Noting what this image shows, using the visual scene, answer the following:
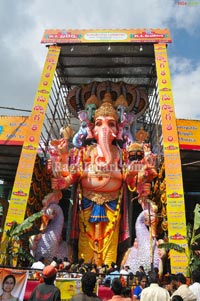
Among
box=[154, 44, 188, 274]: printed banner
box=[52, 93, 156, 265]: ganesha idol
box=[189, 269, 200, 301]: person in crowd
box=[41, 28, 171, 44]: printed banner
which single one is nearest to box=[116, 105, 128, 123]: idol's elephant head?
box=[52, 93, 156, 265]: ganesha idol

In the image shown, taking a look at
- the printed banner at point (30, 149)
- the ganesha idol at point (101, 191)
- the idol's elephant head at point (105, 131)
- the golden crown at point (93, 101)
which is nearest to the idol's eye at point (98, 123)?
the idol's elephant head at point (105, 131)

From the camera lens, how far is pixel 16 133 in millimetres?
14953

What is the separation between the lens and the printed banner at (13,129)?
48.7 ft

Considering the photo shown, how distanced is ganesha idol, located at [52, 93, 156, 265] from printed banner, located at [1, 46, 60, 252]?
3.96ft

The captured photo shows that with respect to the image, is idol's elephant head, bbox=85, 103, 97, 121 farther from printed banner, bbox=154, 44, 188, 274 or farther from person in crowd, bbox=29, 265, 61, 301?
person in crowd, bbox=29, 265, 61, 301

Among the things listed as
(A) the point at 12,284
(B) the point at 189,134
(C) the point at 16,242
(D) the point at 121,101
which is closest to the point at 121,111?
(D) the point at 121,101

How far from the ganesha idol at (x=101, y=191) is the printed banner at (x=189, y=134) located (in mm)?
3146

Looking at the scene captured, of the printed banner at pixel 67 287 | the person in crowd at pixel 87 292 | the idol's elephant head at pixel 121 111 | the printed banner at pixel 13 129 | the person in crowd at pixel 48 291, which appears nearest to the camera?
the person in crowd at pixel 87 292

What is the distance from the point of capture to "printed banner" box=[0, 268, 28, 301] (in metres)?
4.53

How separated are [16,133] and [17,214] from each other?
5.19m

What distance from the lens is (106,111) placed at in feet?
43.1

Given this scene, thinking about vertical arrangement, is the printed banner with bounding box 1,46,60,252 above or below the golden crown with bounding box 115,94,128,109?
below

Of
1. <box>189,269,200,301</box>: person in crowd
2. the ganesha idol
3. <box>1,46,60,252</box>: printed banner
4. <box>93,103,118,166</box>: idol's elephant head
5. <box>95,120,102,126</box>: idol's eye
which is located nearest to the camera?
<box>189,269,200,301</box>: person in crowd

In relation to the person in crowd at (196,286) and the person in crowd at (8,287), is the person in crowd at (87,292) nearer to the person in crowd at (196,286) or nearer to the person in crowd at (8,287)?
the person in crowd at (8,287)
